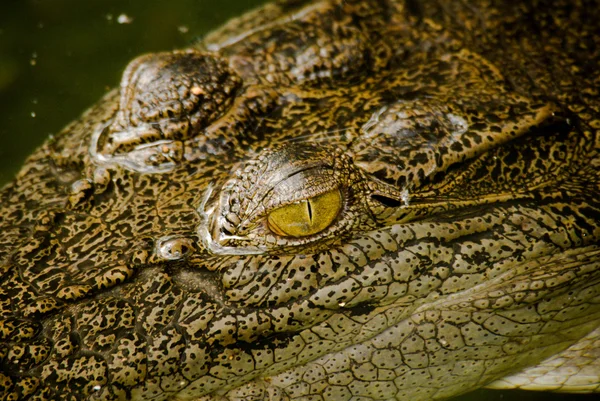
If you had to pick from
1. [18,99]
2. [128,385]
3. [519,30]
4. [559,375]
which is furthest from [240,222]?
[18,99]

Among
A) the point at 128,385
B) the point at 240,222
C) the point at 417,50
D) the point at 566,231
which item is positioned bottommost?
the point at 128,385

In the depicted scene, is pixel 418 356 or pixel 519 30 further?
pixel 519 30

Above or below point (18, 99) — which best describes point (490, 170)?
below

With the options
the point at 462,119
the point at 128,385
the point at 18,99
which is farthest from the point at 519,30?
the point at 18,99

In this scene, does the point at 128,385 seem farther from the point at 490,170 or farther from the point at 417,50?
the point at 417,50

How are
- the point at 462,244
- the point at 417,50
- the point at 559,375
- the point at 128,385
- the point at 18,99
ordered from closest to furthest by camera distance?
the point at 128,385 < the point at 462,244 < the point at 559,375 < the point at 417,50 < the point at 18,99

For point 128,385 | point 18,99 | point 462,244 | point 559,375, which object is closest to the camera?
point 128,385
